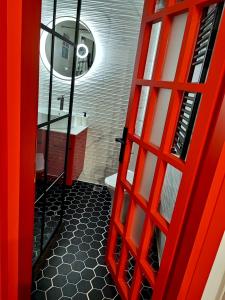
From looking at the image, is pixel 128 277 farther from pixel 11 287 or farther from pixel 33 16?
pixel 33 16

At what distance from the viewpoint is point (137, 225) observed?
162 centimetres

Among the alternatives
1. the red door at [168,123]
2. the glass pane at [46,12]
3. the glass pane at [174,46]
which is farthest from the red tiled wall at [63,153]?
the glass pane at [174,46]

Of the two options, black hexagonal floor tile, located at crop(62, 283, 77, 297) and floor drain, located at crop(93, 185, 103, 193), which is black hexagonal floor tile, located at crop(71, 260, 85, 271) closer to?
black hexagonal floor tile, located at crop(62, 283, 77, 297)

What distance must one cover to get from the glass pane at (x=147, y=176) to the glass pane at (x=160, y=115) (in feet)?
0.38

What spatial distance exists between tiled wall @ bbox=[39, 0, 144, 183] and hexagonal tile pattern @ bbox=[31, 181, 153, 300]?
0.76m

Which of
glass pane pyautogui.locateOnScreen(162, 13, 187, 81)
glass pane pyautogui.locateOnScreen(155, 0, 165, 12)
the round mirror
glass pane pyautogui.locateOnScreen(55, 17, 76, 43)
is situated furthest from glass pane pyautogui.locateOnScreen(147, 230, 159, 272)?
glass pane pyautogui.locateOnScreen(55, 17, 76, 43)

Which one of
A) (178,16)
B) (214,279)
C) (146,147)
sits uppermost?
(178,16)

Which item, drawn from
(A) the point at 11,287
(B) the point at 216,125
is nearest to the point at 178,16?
(B) the point at 216,125

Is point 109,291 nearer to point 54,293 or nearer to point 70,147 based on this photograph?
point 54,293

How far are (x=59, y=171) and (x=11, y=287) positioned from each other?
1.60 meters

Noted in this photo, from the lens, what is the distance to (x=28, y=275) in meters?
1.25

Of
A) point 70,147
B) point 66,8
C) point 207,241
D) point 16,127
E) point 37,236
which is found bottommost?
point 37,236

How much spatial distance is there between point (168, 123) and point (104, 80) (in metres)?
1.93

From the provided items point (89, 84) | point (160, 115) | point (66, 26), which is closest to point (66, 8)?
point (66, 26)
